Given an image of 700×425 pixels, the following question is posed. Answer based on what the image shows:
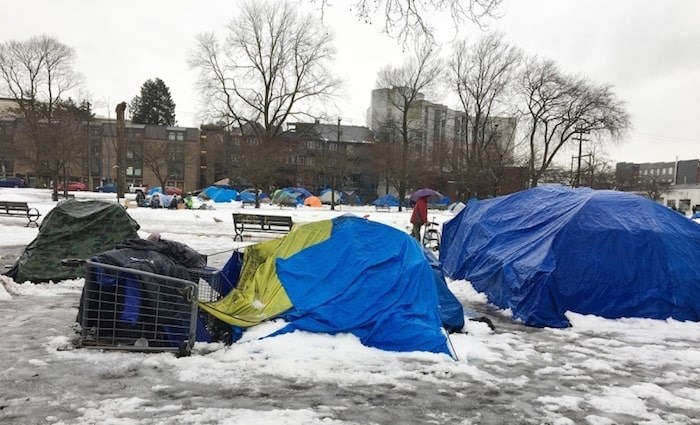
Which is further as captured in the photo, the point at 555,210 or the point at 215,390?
the point at 555,210

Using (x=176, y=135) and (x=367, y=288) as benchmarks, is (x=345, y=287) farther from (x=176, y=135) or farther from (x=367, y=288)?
(x=176, y=135)

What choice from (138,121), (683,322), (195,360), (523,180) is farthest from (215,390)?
(138,121)

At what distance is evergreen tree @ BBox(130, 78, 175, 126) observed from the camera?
99750mm

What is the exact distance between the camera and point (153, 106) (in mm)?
100625

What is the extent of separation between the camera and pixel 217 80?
5281 cm

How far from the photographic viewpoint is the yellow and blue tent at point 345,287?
614 cm

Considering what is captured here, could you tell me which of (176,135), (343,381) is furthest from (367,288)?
(176,135)

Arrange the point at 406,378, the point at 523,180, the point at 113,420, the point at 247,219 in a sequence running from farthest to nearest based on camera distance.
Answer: the point at 523,180 → the point at 247,219 → the point at 406,378 → the point at 113,420

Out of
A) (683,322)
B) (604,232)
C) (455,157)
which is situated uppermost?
(455,157)

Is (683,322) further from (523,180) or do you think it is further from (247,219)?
(523,180)

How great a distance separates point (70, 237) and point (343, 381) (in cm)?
687

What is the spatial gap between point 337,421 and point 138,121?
105 metres

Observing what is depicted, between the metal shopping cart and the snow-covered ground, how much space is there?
0.21 meters

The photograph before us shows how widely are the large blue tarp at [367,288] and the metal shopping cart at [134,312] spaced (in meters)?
1.16
